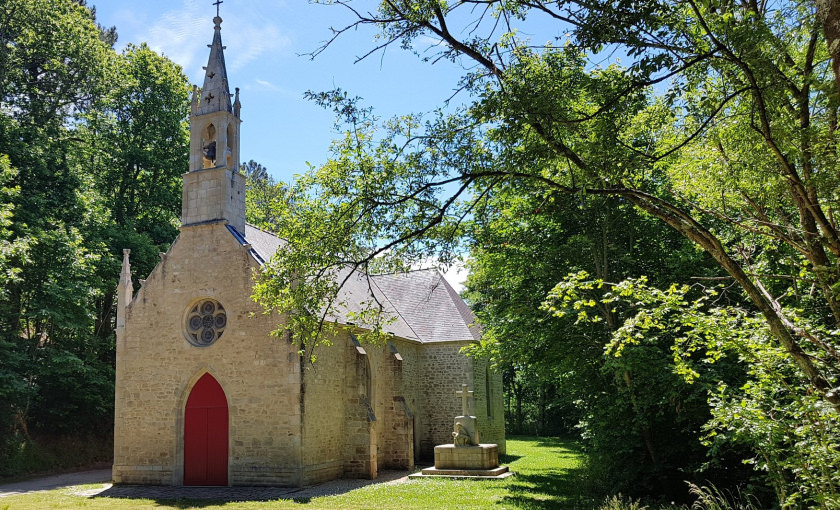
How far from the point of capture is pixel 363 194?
7930 mm

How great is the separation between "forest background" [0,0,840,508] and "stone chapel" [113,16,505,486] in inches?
184

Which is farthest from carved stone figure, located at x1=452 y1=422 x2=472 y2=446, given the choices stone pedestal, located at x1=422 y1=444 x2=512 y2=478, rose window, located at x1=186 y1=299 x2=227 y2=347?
rose window, located at x1=186 y1=299 x2=227 y2=347

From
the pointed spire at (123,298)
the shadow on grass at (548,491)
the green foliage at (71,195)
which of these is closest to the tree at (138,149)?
the green foliage at (71,195)

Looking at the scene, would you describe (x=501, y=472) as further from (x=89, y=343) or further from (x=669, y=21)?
(x=89, y=343)

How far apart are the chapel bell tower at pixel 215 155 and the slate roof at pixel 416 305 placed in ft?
7.92

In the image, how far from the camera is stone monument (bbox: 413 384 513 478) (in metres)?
17.2

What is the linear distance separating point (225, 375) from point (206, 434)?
172cm

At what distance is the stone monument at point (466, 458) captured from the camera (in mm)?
17234

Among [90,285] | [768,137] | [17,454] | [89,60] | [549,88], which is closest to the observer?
[768,137]

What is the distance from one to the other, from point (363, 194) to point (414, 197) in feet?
2.21

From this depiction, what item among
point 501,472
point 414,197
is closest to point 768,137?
point 414,197

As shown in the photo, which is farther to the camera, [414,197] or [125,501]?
[125,501]

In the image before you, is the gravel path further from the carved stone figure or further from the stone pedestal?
the carved stone figure

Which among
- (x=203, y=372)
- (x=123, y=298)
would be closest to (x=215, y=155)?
(x=123, y=298)
